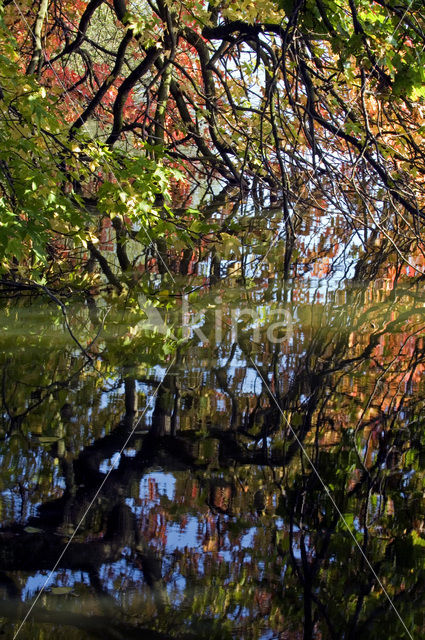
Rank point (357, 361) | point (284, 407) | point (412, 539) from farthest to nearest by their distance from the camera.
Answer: point (357, 361)
point (284, 407)
point (412, 539)

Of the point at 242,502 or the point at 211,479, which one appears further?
the point at 211,479

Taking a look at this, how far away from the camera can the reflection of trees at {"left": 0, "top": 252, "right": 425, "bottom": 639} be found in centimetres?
150

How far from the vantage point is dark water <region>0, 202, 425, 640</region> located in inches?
58.7

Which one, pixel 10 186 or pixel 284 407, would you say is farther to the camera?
pixel 10 186

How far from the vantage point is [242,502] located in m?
1.90

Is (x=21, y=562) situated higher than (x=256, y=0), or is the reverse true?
(x=256, y=0)

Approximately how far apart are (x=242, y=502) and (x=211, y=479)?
0.15 metres

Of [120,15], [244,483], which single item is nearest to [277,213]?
[120,15]

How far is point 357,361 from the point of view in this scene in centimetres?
314

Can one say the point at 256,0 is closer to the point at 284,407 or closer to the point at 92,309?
the point at 92,309

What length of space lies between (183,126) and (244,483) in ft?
14.2

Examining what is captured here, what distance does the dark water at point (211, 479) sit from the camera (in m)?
1.49

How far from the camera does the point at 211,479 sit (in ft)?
6.64

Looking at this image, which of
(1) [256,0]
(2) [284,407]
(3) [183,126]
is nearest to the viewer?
(2) [284,407]
